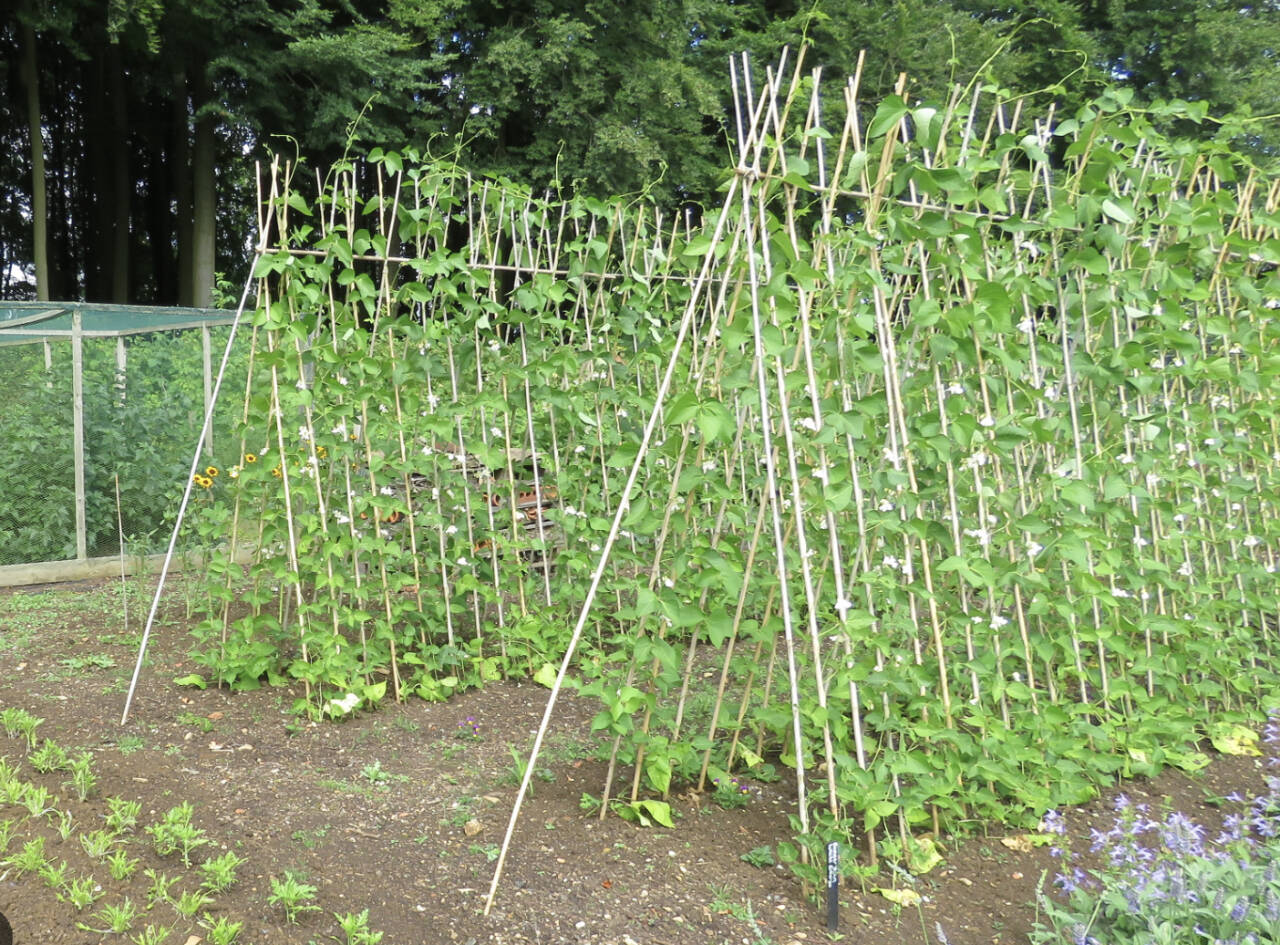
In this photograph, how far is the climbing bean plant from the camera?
2.60 m

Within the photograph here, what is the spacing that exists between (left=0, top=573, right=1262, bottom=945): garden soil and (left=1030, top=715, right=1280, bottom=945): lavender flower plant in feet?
0.63

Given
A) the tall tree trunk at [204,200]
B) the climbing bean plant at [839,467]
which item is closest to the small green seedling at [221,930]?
the climbing bean plant at [839,467]

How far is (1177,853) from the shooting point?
7.72 feet

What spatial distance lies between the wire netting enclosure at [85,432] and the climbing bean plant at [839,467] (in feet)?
6.80

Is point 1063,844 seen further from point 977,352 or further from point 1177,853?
point 977,352

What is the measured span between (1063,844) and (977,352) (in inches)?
56.6

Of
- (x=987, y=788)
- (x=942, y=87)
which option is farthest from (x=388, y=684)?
(x=942, y=87)

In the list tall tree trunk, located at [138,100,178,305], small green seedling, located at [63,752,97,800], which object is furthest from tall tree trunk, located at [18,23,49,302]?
small green seedling, located at [63,752,97,800]

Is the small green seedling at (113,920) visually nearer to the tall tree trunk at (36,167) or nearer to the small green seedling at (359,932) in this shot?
the small green seedling at (359,932)

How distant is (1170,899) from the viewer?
216 cm

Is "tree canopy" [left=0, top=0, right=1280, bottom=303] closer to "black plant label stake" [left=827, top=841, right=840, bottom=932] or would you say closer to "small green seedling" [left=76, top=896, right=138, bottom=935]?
"small green seedling" [left=76, top=896, right=138, bottom=935]

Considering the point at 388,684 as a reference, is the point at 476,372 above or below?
above

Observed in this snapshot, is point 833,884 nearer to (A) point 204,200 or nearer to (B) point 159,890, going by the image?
(B) point 159,890

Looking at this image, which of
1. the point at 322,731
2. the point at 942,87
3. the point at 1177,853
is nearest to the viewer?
the point at 1177,853
